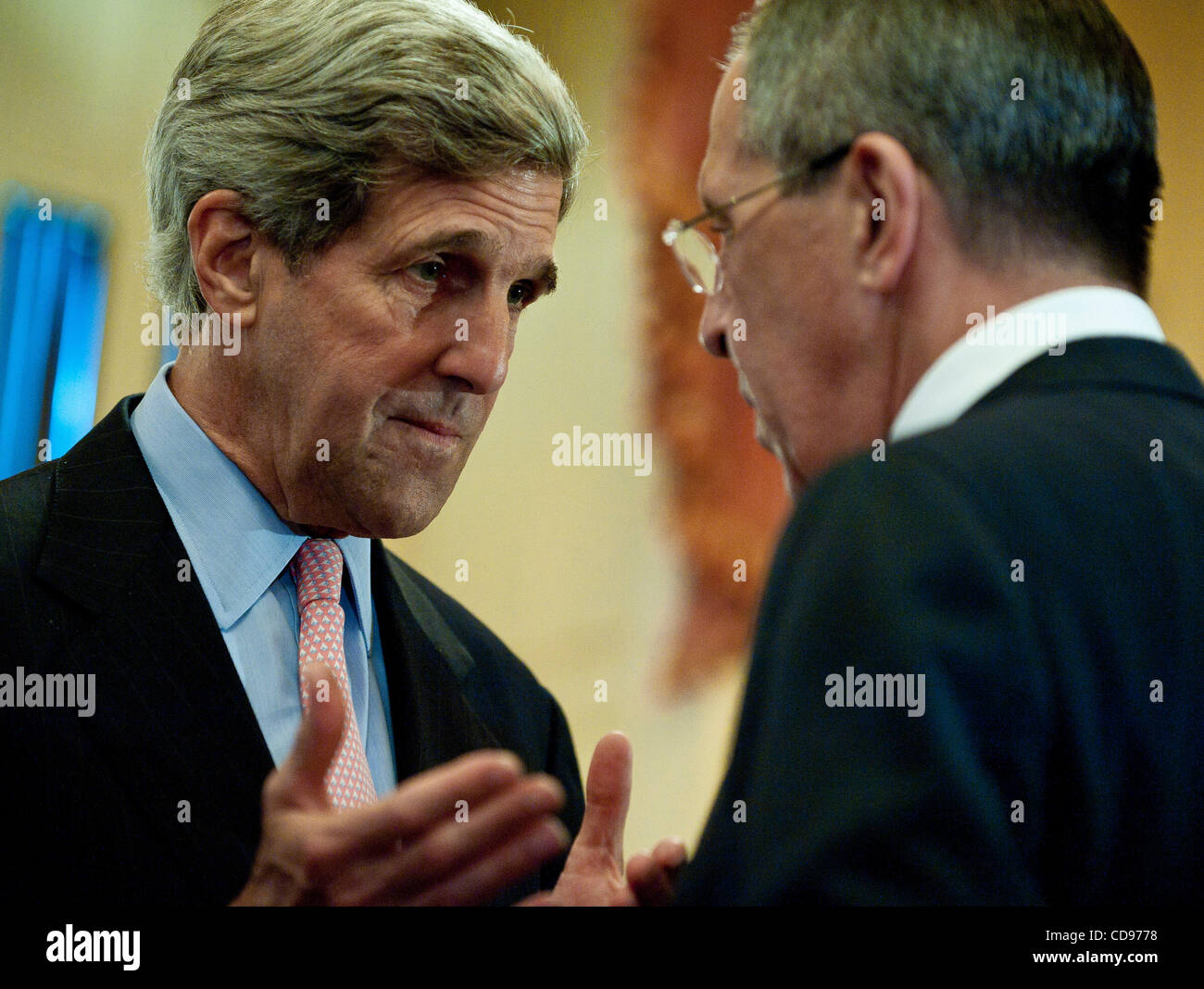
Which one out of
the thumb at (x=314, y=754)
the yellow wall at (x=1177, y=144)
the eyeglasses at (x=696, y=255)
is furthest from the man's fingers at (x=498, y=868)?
the yellow wall at (x=1177, y=144)

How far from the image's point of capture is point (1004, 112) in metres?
1.19

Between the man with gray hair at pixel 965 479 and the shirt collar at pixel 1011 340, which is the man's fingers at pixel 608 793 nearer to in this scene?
the man with gray hair at pixel 965 479

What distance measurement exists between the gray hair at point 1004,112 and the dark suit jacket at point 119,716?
0.97m

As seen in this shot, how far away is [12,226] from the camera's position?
107 inches

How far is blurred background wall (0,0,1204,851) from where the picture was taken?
367 centimetres

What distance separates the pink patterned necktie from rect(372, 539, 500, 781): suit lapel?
0.09 meters

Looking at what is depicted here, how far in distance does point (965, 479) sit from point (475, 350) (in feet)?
3.37

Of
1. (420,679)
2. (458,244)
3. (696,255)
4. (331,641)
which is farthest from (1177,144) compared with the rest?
(331,641)

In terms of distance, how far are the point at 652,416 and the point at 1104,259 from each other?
2819 millimetres

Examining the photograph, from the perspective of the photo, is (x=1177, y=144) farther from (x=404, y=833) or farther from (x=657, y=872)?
(x=404, y=833)

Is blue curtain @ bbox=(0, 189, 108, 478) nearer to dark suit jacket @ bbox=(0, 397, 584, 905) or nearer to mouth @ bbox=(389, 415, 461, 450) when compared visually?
dark suit jacket @ bbox=(0, 397, 584, 905)
